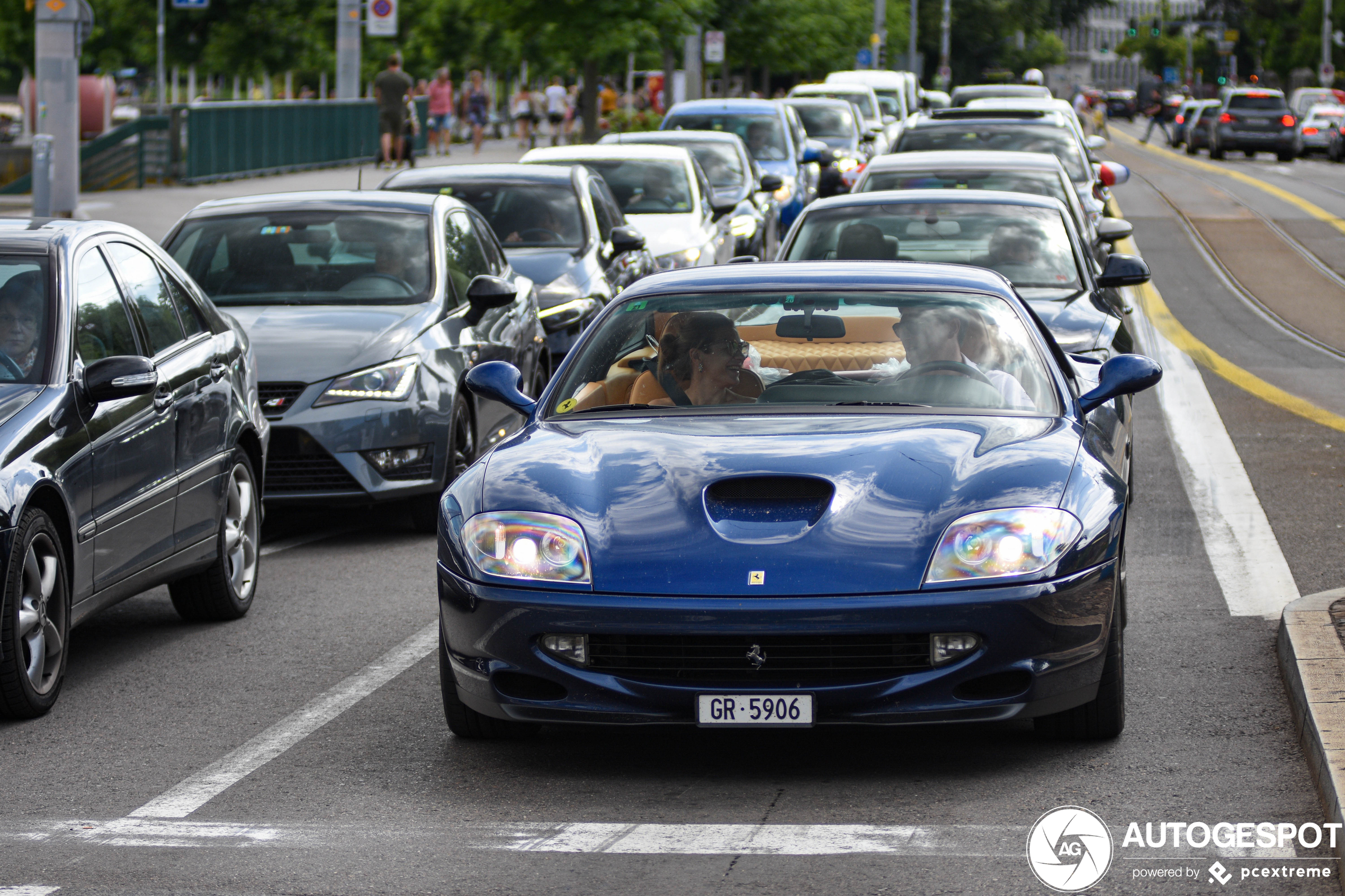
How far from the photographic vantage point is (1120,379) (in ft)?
21.0

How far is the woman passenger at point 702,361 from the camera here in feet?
20.7

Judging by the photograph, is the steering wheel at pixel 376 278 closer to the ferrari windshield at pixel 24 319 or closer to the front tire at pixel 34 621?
the ferrari windshield at pixel 24 319

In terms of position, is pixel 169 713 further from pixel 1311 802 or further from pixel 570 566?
pixel 1311 802

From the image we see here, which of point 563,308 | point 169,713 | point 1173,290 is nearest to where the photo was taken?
point 169,713

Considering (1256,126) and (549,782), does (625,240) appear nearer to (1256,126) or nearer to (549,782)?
(549,782)

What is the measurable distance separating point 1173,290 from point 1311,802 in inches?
669

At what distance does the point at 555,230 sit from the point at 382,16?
21643mm

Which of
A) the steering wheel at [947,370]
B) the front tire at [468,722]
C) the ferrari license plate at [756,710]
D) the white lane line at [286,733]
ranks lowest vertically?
the white lane line at [286,733]

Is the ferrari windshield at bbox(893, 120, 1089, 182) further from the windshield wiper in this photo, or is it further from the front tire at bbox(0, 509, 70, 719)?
the front tire at bbox(0, 509, 70, 719)

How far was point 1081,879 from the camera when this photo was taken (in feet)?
14.9

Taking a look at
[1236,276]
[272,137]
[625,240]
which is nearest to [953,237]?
[625,240]

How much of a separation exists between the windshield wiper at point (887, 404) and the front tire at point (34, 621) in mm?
2429

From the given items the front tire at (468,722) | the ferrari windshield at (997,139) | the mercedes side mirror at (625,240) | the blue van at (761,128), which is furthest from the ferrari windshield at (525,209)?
the blue van at (761,128)

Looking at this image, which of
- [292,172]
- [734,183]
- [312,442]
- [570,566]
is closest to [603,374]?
[570,566]
